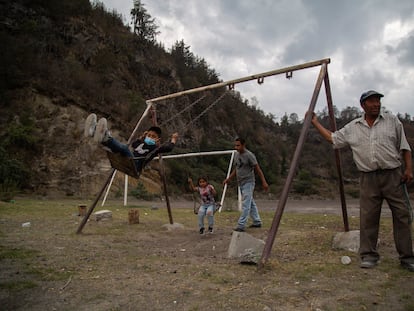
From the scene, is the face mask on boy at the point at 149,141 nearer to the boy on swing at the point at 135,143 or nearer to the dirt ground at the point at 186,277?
the boy on swing at the point at 135,143

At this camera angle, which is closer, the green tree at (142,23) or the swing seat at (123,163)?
the swing seat at (123,163)

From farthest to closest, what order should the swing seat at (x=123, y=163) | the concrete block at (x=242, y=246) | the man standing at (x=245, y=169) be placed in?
the man standing at (x=245, y=169) → the swing seat at (x=123, y=163) → the concrete block at (x=242, y=246)

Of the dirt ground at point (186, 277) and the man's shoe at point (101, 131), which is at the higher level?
the man's shoe at point (101, 131)

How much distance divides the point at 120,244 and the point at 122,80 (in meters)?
23.8

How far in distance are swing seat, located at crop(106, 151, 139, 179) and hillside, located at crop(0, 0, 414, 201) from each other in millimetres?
7520

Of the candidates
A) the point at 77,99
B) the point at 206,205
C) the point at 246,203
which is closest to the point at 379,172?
the point at 246,203

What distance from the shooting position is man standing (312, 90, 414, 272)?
11.5 ft

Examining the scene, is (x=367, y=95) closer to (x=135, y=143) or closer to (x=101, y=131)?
(x=101, y=131)

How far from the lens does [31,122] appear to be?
18.4m

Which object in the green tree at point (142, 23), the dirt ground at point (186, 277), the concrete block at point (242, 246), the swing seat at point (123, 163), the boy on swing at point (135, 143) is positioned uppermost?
the green tree at point (142, 23)

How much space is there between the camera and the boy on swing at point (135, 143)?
4.87 m

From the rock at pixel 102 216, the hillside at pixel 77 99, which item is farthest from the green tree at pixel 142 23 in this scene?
the rock at pixel 102 216

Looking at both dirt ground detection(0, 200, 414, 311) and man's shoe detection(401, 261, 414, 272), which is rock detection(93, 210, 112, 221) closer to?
dirt ground detection(0, 200, 414, 311)

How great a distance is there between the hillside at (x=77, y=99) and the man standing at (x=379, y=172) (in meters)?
9.26
